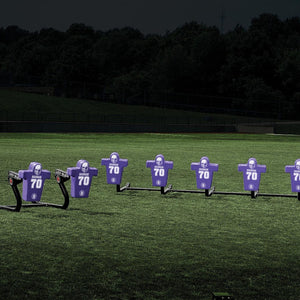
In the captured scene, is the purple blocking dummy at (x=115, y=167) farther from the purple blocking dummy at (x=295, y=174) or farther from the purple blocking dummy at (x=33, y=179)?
the purple blocking dummy at (x=295, y=174)

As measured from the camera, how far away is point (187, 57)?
400 feet

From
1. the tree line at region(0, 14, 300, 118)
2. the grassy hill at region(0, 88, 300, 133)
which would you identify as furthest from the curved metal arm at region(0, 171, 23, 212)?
the tree line at region(0, 14, 300, 118)

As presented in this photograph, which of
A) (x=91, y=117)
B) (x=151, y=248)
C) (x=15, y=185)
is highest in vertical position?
(x=91, y=117)

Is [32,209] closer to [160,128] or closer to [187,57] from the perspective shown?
[160,128]

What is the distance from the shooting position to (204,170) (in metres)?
14.0

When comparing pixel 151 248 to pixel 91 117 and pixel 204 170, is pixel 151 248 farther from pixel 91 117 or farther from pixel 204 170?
pixel 91 117

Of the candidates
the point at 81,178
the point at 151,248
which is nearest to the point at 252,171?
the point at 81,178

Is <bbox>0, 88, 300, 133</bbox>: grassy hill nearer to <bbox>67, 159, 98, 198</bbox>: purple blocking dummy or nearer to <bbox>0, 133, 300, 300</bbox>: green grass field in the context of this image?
<bbox>67, 159, 98, 198</bbox>: purple blocking dummy

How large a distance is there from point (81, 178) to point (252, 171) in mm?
3829

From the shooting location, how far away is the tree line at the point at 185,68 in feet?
341

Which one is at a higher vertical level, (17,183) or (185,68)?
(185,68)

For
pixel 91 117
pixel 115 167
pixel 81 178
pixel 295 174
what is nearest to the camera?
pixel 81 178

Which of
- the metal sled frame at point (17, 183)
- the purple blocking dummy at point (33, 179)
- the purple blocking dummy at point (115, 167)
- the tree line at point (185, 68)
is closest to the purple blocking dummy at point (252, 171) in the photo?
the purple blocking dummy at point (115, 167)

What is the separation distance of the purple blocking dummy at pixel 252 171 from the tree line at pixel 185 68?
87.4 metres
